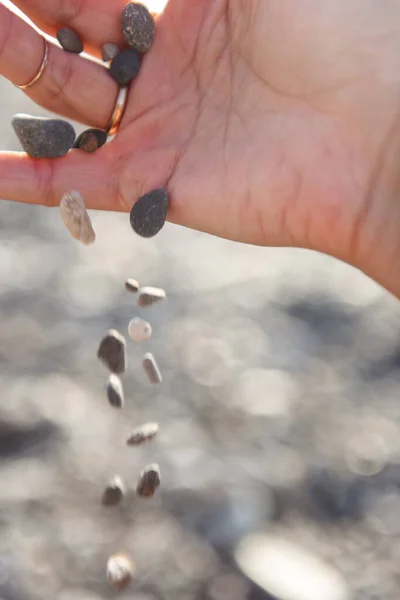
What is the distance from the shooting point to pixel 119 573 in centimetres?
186

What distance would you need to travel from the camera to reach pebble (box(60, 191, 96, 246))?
1.73 metres

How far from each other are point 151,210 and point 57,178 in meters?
0.22

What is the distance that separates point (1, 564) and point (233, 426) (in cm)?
72

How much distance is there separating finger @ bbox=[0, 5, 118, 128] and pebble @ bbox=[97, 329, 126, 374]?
48 centimetres

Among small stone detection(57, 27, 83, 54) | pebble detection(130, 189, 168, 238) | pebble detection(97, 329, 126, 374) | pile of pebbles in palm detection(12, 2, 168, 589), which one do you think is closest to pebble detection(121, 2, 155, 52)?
pile of pebbles in palm detection(12, 2, 168, 589)

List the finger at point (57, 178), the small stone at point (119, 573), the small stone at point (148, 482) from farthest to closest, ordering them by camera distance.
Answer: the small stone at point (148, 482) < the small stone at point (119, 573) < the finger at point (57, 178)

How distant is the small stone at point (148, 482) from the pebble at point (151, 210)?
0.63m

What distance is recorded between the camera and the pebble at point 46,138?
174cm

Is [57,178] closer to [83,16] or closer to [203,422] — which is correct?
[83,16]

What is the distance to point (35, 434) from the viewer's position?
2211mm

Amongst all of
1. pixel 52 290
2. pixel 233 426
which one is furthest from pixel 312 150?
pixel 52 290

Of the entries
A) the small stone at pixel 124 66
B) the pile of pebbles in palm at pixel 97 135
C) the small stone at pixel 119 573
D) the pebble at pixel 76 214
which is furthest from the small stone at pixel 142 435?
the small stone at pixel 124 66

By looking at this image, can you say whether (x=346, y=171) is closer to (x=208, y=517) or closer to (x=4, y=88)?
(x=208, y=517)

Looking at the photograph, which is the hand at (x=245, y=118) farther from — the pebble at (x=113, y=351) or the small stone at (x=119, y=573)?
the small stone at (x=119, y=573)
